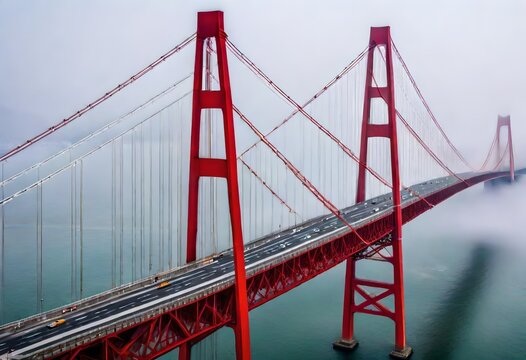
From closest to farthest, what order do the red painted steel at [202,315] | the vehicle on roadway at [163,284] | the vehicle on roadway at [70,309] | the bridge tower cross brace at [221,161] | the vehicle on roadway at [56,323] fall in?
the red painted steel at [202,315], the vehicle on roadway at [56,323], the vehicle on roadway at [70,309], the bridge tower cross brace at [221,161], the vehicle on roadway at [163,284]

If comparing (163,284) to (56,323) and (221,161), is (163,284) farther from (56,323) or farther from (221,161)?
(221,161)

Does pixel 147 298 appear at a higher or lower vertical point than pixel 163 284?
lower

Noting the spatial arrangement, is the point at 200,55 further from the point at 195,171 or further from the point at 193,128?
the point at 195,171

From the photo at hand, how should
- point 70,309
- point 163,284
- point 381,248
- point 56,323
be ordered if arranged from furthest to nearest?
point 381,248, point 163,284, point 70,309, point 56,323

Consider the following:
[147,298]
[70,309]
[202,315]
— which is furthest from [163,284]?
[70,309]

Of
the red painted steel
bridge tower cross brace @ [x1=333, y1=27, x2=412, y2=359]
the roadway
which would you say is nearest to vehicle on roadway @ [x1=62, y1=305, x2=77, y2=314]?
the roadway

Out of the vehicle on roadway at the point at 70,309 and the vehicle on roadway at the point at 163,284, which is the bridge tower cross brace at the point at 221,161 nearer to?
the vehicle on roadway at the point at 163,284

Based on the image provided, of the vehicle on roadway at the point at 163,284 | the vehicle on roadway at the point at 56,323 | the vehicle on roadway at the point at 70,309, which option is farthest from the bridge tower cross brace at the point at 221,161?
the vehicle on roadway at the point at 56,323
